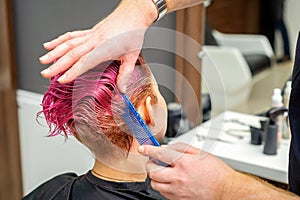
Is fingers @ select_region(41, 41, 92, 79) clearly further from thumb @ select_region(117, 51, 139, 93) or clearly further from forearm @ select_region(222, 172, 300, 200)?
forearm @ select_region(222, 172, 300, 200)

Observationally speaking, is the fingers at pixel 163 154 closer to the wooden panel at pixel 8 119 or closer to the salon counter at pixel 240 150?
the salon counter at pixel 240 150

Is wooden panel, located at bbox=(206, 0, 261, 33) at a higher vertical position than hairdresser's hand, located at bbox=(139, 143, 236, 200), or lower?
lower

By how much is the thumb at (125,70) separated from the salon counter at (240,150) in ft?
1.52

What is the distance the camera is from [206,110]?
197 cm

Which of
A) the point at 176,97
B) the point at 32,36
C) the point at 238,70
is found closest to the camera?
the point at 176,97

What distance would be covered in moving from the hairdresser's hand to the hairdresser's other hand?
0.19m

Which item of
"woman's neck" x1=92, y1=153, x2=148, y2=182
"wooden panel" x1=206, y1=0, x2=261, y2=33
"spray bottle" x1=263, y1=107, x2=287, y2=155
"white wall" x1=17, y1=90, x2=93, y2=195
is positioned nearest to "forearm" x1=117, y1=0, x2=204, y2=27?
"woman's neck" x1=92, y1=153, x2=148, y2=182

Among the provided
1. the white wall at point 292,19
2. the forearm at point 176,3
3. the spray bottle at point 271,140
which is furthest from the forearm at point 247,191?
the white wall at point 292,19

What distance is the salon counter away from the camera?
1569 mm

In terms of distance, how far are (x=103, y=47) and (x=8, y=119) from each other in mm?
1375

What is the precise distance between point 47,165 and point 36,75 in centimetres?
42

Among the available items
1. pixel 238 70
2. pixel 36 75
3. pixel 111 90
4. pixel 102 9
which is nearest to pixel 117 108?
pixel 111 90

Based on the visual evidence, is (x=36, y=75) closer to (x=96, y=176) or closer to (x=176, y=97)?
(x=176, y=97)

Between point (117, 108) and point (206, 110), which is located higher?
point (117, 108)
